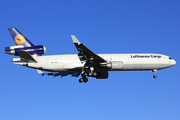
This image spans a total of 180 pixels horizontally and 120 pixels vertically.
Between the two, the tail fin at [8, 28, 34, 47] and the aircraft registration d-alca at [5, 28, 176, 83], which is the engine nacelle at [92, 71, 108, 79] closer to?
the aircraft registration d-alca at [5, 28, 176, 83]

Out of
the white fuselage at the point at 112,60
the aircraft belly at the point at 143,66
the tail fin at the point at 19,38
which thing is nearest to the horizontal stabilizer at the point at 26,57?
the white fuselage at the point at 112,60

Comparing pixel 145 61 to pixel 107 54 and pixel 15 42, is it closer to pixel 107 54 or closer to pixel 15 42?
pixel 107 54

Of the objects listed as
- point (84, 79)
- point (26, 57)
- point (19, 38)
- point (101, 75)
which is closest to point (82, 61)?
point (84, 79)

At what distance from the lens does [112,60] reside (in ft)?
111

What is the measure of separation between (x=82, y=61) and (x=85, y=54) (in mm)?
3087

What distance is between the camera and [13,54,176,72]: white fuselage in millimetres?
32719

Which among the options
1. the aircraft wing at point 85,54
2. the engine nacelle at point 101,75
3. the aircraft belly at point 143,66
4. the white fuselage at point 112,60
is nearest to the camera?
the aircraft wing at point 85,54

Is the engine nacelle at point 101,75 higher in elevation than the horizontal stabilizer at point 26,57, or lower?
lower

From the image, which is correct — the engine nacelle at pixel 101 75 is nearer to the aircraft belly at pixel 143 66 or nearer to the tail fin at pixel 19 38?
the aircraft belly at pixel 143 66

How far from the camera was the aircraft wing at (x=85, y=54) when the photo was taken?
2655 cm

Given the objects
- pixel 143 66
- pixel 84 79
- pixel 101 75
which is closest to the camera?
pixel 84 79

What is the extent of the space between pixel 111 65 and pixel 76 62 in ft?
17.4

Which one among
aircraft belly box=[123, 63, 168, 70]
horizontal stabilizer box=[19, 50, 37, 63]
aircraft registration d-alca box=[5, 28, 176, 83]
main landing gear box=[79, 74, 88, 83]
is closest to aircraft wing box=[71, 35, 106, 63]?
aircraft registration d-alca box=[5, 28, 176, 83]

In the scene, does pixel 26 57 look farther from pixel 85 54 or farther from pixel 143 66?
pixel 143 66
